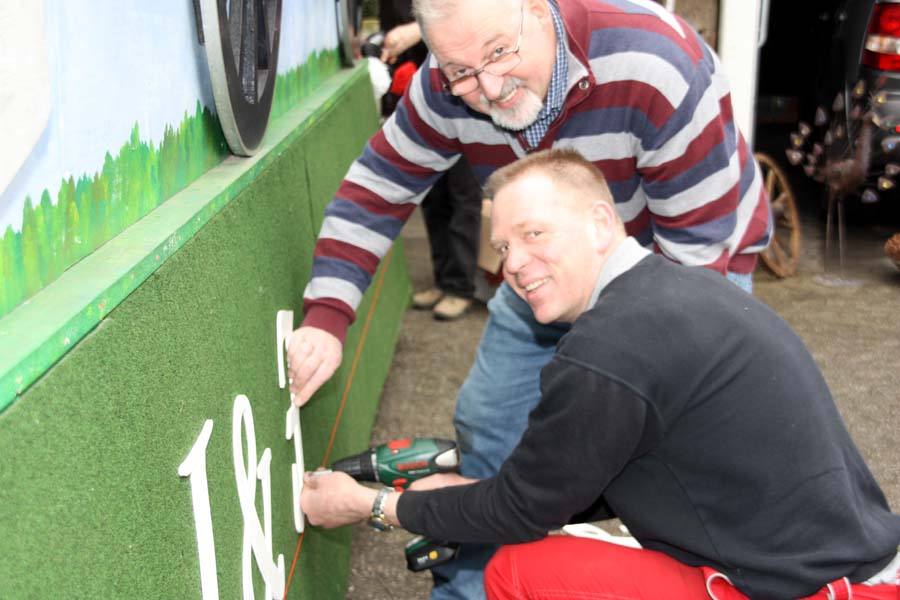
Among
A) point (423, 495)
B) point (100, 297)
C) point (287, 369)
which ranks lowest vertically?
point (423, 495)

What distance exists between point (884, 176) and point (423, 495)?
12.7ft

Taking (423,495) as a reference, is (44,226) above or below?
above

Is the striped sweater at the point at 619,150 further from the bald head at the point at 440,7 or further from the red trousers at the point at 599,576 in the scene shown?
the red trousers at the point at 599,576

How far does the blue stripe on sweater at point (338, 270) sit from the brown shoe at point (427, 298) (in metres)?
2.82

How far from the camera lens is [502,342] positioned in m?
2.46

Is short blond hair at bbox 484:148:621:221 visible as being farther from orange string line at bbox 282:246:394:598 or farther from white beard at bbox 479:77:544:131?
orange string line at bbox 282:246:394:598

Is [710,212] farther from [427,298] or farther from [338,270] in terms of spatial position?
[427,298]

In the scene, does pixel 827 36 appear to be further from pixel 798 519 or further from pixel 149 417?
pixel 149 417

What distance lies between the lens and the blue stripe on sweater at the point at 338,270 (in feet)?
7.53

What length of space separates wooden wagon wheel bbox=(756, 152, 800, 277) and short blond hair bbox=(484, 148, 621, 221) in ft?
12.1

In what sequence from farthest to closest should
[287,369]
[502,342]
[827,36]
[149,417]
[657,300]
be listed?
[827,36], [502,342], [287,369], [657,300], [149,417]

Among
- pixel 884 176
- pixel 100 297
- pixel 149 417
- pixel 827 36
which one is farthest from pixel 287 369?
pixel 827 36

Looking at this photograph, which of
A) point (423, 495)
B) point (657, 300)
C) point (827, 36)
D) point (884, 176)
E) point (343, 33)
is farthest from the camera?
point (827, 36)

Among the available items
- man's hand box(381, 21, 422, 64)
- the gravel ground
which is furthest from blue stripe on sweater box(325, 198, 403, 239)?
man's hand box(381, 21, 422, 64)
